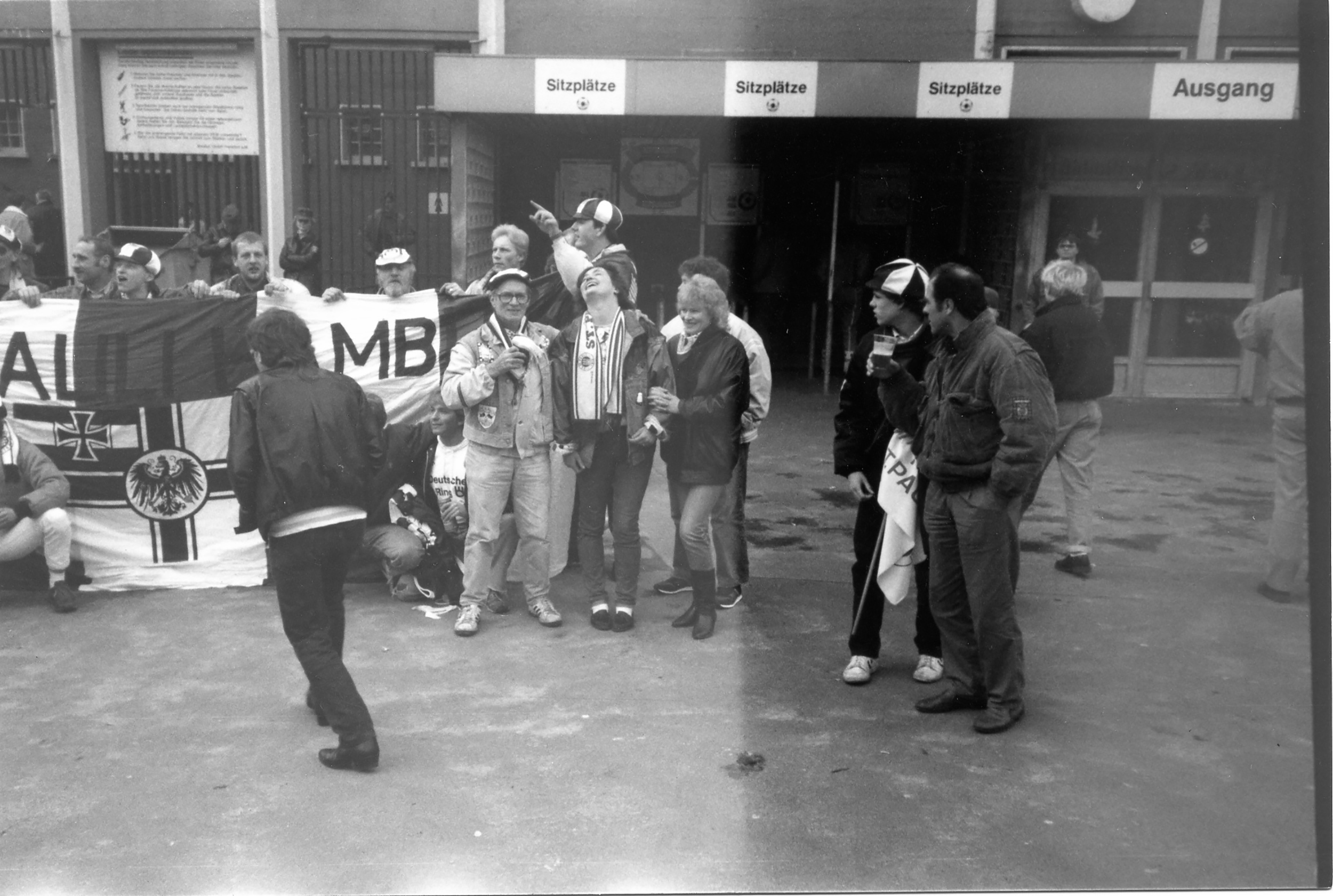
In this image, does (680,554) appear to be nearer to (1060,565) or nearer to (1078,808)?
(1060,565)

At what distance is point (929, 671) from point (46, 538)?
394cm

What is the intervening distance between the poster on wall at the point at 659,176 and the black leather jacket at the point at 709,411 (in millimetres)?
6302

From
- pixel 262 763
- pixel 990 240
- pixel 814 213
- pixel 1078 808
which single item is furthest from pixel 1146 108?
pixel 262 763

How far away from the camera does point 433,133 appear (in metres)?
10.5

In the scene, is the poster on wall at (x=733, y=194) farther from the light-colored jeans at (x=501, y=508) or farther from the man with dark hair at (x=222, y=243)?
the light-colored jeans at (x=501, y=508)

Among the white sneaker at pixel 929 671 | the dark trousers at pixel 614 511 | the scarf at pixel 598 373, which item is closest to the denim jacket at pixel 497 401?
the scarf at pixel 598 373

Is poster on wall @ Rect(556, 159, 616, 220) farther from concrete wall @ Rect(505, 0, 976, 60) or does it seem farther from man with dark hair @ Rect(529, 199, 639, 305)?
man with dark hair @ Rect(529, 199, 639, 305)

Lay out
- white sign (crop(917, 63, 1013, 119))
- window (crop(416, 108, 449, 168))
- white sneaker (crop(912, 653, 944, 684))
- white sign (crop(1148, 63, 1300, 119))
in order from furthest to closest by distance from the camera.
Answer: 1. white sign (crop(917, 63, 1013, 119))
2. window (crop(416, 108, 449, 168))
3. white sign (crop(1148, 63, 1300, 119))
4. white sneaker (crop(912, 653, 944, 684))

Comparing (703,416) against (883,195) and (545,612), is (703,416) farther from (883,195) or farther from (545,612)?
(883,195)

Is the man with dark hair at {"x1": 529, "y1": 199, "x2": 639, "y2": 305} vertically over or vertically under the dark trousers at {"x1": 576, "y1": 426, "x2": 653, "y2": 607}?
over

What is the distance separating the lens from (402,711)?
409 centimetres

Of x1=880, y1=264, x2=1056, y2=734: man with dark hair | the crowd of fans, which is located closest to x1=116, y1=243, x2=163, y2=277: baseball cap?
the crowd of fans

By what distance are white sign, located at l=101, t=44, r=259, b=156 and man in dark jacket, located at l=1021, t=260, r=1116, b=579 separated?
4285 mm

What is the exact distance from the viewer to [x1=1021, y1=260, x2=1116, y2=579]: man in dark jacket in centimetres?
577
